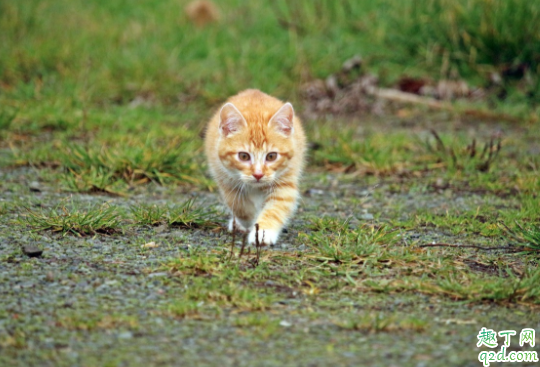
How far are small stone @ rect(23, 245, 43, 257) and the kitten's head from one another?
136 centimetres

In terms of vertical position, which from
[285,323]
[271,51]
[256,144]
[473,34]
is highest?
[473,34]

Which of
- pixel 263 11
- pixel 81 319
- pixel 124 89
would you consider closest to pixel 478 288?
pixel 81 319

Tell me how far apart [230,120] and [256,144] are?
0.79ft

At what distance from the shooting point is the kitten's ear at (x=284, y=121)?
5035mm

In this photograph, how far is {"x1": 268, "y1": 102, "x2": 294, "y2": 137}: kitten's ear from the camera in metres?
5.04

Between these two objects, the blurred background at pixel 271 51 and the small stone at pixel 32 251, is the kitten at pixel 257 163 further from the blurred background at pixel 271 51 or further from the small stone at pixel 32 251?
the blurred background at pixel 271 51

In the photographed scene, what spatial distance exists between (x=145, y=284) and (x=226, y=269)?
43cm

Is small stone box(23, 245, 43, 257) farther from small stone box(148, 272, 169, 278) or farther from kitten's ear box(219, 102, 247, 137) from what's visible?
kitten's ear box(219, 102, 247, 137)

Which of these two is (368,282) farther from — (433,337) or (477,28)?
(477,28)

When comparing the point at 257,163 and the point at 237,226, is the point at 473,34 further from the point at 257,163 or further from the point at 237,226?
the point at 237,226

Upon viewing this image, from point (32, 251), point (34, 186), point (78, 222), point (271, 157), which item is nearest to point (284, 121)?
point (271, 157)

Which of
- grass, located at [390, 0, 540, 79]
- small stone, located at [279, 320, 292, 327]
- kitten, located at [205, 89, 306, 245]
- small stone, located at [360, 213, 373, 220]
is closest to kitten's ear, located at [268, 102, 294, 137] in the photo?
kitten, located at [205, 89, 306, 245]

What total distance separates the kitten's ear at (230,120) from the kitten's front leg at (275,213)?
477 mm

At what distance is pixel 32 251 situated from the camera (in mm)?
4168
